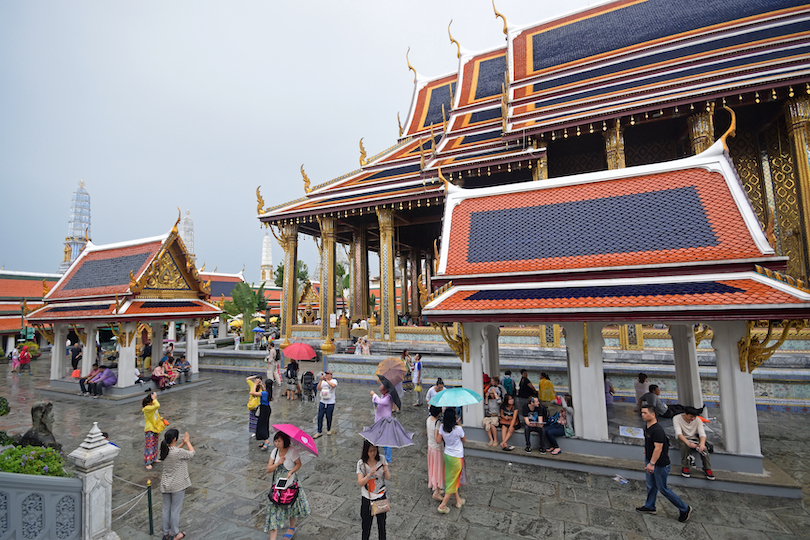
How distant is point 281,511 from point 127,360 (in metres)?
11.4

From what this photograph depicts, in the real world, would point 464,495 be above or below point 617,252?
below

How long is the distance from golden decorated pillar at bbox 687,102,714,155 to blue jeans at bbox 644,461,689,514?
11.6 m

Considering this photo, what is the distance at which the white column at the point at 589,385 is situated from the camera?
6.29 m

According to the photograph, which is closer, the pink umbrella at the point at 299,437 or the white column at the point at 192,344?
the pink umbrella at the point at 299,437

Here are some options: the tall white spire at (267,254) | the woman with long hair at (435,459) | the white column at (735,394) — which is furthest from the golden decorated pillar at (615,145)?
the tall white spire at (267,254)

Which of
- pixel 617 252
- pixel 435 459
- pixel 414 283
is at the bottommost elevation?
pixel 435 459

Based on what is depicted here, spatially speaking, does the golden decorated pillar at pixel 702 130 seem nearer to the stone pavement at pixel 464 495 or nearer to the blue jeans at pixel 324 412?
the stone pavement at pixel 464 495

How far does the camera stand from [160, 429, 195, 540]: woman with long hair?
4320mm

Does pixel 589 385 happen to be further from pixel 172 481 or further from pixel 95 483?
pixel 95 483

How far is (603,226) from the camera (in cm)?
728

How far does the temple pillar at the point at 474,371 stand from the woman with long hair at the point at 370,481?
341 centimetres

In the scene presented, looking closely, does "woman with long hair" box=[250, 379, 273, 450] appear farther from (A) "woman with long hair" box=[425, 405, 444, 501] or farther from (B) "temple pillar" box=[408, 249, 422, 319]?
(B) "temple pillar" box=[408, 249, 422, 319]

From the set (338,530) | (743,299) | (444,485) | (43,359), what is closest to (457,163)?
(743,299)

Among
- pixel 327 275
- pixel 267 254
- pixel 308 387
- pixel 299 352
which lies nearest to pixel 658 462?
pixel 299 352
